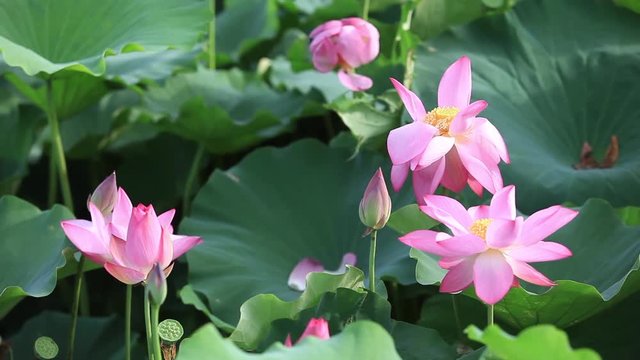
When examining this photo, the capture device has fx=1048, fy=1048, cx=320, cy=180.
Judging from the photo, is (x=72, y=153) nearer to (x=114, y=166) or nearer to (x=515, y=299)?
(x=114, y=166)

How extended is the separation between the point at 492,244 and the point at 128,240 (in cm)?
34

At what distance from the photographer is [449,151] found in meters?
1.07

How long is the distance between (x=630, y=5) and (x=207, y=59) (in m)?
0.84

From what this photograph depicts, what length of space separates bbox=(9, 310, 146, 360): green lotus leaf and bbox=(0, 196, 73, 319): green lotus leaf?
19 centimetres

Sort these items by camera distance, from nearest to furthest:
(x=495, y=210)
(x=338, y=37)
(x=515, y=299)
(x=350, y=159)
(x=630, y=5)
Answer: (x=495, y=210) → (x=515, y=299) → (x=338, y=37) → (x=350, y=159) → (x=630, y=5)

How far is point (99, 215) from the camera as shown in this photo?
1.06 meters

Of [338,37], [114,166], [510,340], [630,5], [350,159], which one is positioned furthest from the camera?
[114,166]

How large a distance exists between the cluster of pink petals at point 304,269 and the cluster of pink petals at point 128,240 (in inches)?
16.4

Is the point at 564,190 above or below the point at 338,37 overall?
below

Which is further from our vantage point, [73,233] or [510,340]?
[73,233]

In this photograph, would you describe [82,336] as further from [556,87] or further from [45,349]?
[556,87]

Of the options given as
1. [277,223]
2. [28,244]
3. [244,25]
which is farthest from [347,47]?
[244,25]

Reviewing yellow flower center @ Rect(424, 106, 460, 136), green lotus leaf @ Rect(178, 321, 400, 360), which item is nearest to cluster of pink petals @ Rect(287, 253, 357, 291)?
yellow flower center @ Rect(424, 106, 460, 136)

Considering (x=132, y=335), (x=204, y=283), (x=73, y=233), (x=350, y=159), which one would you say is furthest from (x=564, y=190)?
(x=73, y=233)
